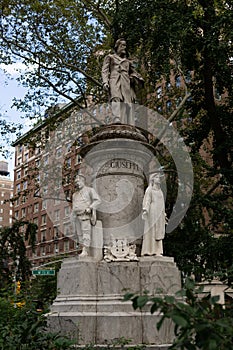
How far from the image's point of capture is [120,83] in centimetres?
1162

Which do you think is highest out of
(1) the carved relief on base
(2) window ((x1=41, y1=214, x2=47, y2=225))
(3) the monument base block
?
(2) window ((x1=41, y1=214, x2=47, y2=225))

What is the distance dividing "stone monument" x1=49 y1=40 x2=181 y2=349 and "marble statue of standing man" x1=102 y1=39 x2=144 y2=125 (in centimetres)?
41

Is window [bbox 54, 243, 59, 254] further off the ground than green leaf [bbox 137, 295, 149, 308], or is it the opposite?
window [bbox 54, 243, 59, 254]

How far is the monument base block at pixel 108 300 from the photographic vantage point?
26.0 feet

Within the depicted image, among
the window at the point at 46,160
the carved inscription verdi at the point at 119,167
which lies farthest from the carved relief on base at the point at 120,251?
the window at the point at 46,160

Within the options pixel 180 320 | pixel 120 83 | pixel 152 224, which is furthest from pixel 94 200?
pixel 180 320

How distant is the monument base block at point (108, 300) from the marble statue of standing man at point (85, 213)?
496 millimetres

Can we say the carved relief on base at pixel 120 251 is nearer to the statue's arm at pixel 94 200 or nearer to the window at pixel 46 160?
the statue's arm at pixel 94 200

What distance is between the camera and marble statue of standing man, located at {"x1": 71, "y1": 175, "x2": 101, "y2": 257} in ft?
30.5

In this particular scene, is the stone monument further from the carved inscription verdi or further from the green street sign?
the green street sign

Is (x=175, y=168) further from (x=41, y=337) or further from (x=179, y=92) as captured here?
(x=41, y=337)

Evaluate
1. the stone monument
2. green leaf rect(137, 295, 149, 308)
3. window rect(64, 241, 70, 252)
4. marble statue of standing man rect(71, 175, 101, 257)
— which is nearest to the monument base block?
the stone monument

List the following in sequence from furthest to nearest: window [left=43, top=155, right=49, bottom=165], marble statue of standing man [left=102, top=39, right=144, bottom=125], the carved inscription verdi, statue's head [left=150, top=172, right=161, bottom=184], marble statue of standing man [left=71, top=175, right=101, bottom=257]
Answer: window [left=43, top=155, right=49, bottom=165]
marble statue of standing man [left=102, top=39, right=144, bottom=125]
the carved inscription verdi
statue's head [left=150, top=172, right=161, bottom=184]
marble statue of standing man [left=71, top=175, right=101, bottom=257]

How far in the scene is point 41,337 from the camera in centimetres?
531
